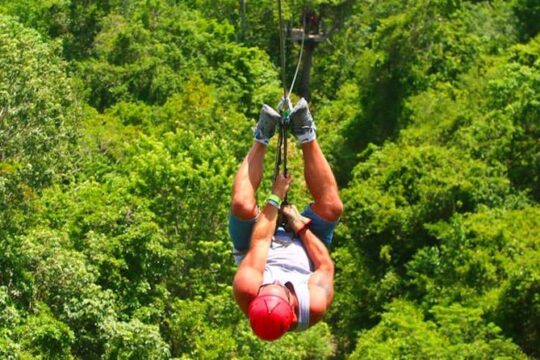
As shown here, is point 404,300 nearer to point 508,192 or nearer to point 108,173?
point 508,192

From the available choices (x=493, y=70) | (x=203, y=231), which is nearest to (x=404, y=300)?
(x=203, y=231)

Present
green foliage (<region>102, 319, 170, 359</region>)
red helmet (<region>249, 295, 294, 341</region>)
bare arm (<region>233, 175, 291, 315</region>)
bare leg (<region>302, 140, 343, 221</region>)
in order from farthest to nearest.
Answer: green foliage (<region>102, 319, 170, 359</region>) < bare leg (<region>302, 140, 343, 221</region>) < bare arm (<region>233, 175, 291, 315</region>) < red helmet (<region>249, 295, 294, 341</region>)

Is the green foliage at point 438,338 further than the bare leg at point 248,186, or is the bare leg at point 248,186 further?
the green foliage at point 438,338

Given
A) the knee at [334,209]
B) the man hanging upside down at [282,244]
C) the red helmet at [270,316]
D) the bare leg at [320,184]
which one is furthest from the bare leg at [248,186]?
the red helmet at [270,316]

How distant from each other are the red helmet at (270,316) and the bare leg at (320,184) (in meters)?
1.17

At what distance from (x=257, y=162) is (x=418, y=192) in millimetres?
16793

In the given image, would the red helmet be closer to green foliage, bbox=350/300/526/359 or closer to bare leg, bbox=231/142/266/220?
bare leg, bbox=231/142/266/220

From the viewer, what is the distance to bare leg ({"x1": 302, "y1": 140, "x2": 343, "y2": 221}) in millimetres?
8094

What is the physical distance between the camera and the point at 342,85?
1430 inches

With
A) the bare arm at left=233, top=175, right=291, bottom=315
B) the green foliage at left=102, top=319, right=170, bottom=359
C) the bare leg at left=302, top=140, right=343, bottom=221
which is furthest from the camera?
the green foliage at left=102, top=319, right=170, bottom=359

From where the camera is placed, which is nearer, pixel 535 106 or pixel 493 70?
pixel 535 106

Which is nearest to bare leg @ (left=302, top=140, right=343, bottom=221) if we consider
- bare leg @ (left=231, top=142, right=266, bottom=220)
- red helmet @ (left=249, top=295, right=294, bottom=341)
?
bare leg @ (left=231, top=142, right=266, bottom=220)

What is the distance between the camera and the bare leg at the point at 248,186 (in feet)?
25.7

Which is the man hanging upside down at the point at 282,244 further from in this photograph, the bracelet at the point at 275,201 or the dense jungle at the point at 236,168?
the dense jungle at the point at 236,168
